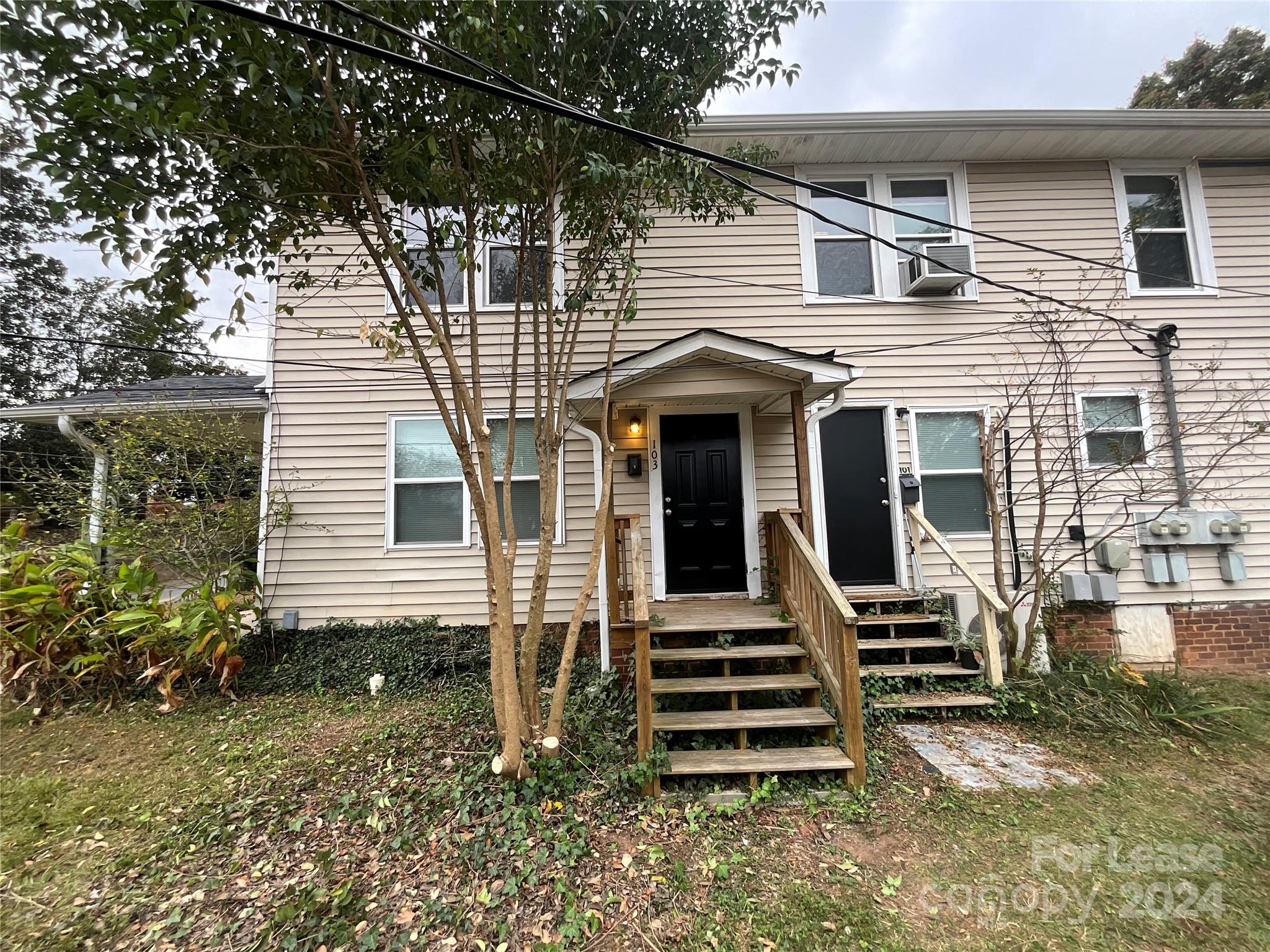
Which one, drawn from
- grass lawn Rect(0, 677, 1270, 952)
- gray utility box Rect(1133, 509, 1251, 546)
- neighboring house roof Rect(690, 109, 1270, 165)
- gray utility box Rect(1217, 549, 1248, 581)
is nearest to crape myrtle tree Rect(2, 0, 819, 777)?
grass lawn Rect(0, 677, 1270, 952)

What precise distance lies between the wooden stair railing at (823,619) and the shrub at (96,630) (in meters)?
5.17

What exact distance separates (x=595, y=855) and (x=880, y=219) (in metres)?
6.58

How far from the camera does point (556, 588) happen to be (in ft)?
16.8

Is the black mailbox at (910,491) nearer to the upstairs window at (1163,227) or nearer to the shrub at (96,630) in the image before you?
the upstairs window at (1163,227)

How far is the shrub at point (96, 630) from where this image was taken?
4105 millimetres

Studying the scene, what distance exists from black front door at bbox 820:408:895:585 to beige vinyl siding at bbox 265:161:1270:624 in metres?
0.28

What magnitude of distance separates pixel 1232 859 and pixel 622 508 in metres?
4.52

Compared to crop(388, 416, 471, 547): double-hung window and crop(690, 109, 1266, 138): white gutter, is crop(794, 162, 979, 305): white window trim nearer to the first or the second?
crop(690, 109, 1266, 138): white gutter

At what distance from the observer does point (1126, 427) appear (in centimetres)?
525

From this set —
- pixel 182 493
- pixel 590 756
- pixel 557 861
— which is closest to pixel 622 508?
pixel 590 756

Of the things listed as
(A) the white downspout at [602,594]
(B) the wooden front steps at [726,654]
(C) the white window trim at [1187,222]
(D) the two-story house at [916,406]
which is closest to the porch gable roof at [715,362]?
(A) the white downspout at [602,594]

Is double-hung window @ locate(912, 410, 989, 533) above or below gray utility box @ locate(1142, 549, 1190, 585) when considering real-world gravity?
above

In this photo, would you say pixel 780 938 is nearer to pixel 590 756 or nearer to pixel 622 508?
pixel 590 756

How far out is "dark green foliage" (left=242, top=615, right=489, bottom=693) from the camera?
471cm
